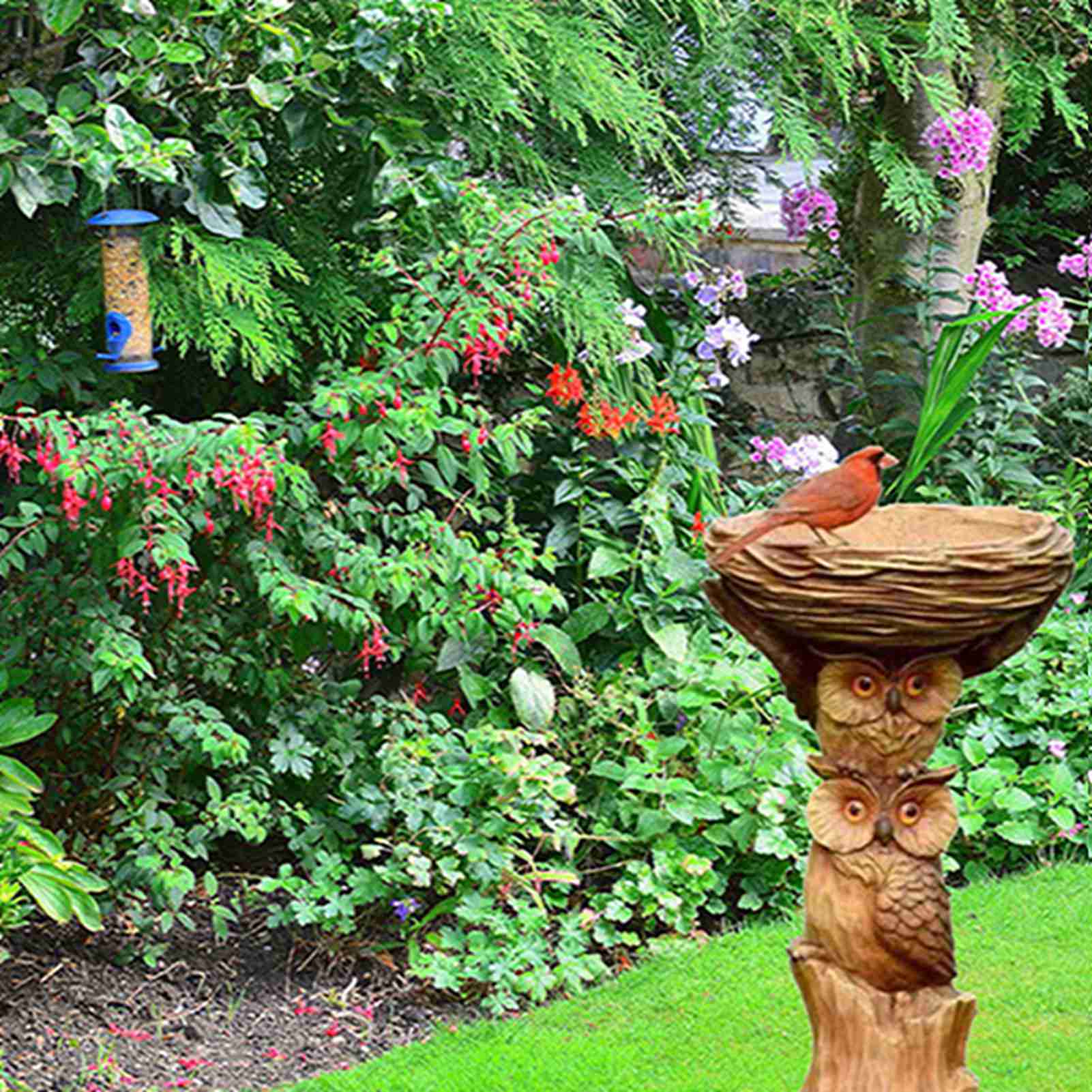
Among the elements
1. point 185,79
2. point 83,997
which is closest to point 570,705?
point 83,997

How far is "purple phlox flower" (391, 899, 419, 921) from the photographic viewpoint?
3.95 meters

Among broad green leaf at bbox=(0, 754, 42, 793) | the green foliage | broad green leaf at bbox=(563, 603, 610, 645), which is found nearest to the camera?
the green foliage

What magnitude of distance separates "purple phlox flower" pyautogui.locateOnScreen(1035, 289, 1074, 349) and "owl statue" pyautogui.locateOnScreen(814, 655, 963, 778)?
11.9 ft

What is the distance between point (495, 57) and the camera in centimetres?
431

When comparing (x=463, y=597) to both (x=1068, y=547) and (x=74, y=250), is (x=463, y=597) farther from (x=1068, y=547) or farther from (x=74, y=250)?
(x=1068, y=547)

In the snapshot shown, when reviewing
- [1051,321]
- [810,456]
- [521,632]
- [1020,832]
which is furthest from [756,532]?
[1051,321]

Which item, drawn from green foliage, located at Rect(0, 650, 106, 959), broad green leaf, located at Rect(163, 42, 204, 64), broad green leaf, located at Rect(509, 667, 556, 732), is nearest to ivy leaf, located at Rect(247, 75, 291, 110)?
broad green leaf, located at Rect(163, 42, 204, 64)

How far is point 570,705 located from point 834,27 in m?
2.02

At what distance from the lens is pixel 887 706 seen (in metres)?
2.47

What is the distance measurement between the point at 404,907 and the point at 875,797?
170cm

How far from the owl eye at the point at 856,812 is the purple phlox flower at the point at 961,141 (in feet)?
12.6

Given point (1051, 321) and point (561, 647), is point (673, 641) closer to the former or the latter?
point (561, 647)

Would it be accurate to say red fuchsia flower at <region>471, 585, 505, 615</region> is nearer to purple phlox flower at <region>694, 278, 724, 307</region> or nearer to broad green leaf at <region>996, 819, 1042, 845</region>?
broad green leaf at <region>996, 819, 1042, 845</region>

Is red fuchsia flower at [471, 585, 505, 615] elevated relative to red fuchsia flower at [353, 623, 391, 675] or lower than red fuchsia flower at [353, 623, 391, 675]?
elevated
